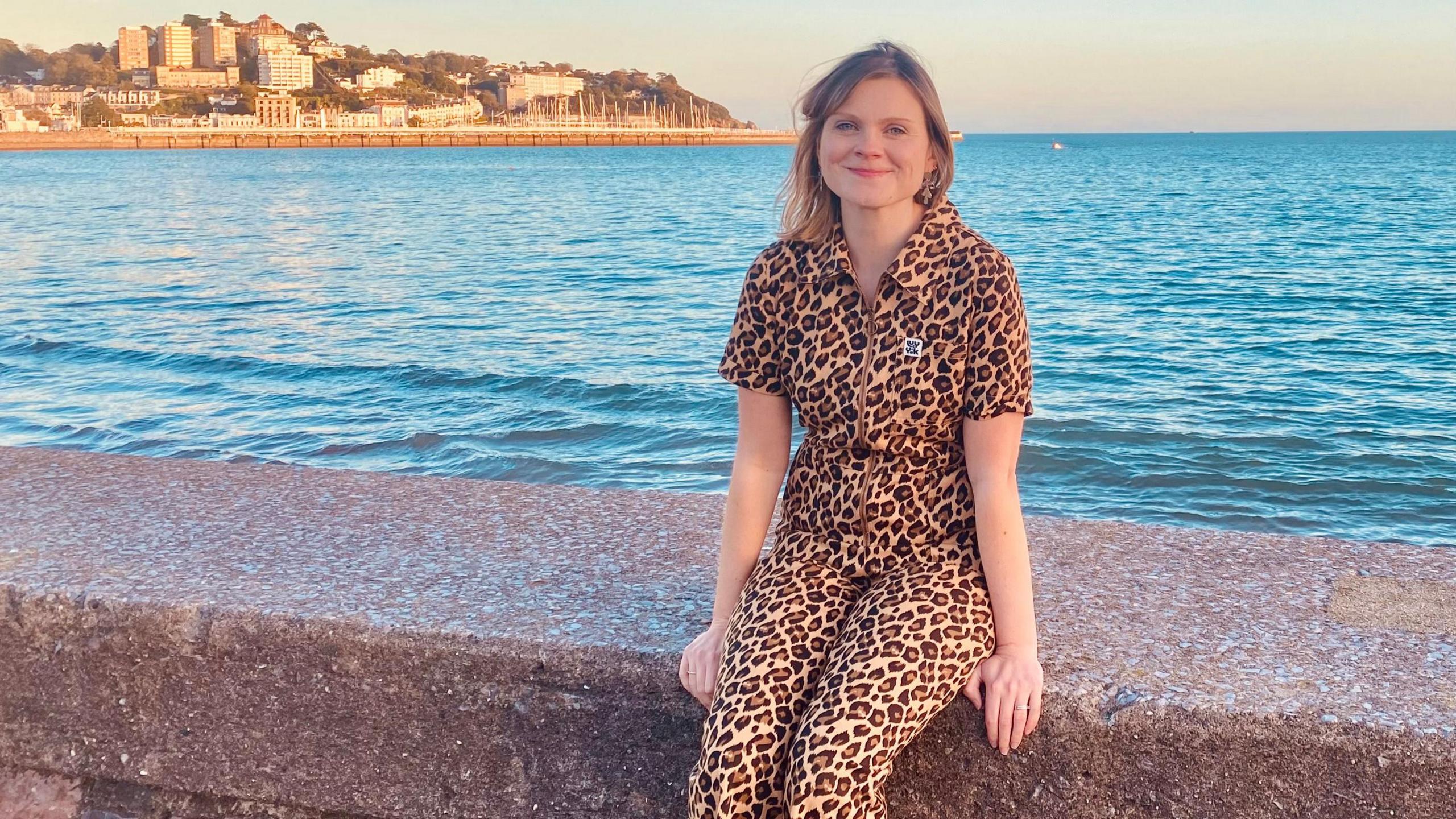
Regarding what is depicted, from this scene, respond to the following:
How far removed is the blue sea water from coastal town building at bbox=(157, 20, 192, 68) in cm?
16004

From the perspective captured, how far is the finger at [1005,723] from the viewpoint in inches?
94.1

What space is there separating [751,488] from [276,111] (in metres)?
167

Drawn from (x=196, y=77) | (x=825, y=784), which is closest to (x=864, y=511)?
(x=825, y=784)

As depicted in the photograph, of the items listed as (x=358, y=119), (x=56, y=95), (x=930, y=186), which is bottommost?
(x=930, y=186)

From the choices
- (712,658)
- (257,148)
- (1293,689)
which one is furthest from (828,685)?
(257,148)

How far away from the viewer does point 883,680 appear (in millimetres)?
2281

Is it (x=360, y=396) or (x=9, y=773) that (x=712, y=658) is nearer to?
(x=9, y=773)

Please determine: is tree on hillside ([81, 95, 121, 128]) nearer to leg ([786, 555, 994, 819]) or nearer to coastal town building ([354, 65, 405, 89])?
coastal town building ([354, 65, 405, 89])

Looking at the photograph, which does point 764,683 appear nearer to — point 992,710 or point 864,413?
point 992,710

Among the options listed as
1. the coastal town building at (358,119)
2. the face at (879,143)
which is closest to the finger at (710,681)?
Result: the face at (879,143)

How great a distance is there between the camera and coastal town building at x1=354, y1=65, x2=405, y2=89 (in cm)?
18212

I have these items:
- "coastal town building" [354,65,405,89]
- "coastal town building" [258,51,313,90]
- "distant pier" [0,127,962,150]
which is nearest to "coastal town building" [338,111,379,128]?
"distant pier" [0,127,962,150]

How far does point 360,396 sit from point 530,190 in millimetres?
55038

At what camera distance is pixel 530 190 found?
6506cm
